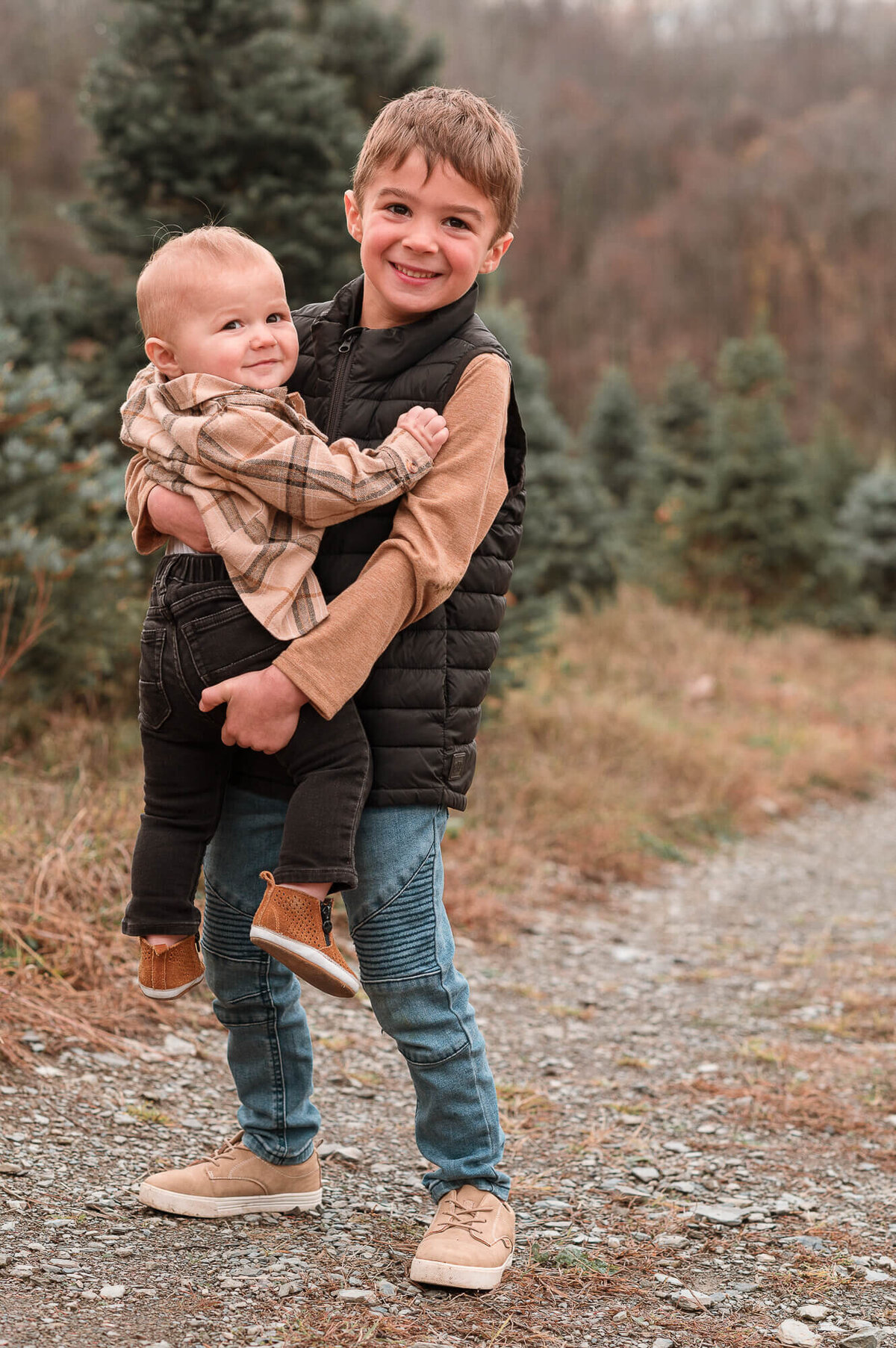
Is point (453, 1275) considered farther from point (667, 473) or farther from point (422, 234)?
point (667, 473)

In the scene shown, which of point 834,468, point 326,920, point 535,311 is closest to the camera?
point 326,920

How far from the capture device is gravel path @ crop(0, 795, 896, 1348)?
6.82 ft

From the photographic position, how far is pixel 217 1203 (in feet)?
7.79

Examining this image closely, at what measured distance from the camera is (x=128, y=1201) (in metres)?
2.42

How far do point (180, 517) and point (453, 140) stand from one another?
750mm

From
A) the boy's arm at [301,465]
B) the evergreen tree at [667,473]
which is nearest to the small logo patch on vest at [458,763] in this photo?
the boy's arm at [301,465]

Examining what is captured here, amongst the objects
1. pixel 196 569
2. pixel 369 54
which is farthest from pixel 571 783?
pixel 369 54

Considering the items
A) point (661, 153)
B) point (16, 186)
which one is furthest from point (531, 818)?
point (661, 153)

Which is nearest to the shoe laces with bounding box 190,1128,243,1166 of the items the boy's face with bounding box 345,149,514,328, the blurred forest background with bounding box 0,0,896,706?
the boy's face with bounding box 345,149,514,328

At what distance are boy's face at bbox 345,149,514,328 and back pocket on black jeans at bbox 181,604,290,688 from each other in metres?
0.60

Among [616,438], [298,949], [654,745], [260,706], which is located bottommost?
[654,745]

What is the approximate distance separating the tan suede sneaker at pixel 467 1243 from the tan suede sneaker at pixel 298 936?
1.81ft

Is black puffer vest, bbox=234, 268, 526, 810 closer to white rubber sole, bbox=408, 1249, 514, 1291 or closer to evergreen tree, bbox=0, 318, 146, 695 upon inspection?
white rubber sole, bbox=408, 1249, 514, 1291

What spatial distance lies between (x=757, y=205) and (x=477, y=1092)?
158 feet
